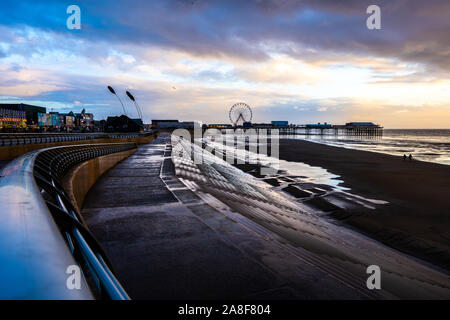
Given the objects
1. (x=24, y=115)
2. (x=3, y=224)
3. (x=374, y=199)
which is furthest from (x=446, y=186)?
(x=24, y=115)

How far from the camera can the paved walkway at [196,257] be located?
4.22 metres

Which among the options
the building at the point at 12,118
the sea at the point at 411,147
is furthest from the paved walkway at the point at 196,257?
the building at the point at 12,118

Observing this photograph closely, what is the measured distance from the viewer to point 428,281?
6.61 metres

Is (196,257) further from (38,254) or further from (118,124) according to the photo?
(118,124)

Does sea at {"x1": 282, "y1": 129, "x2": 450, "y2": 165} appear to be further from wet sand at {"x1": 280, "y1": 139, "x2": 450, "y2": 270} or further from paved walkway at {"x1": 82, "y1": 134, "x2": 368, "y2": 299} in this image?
paved walkway at {"x1": 82, "y1": 134, "x2": 368, "y2": 299}

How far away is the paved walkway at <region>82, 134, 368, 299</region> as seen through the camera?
13.9ft

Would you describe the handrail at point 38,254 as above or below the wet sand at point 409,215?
above

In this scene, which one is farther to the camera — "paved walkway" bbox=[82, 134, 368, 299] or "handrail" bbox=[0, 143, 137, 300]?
"paved walkway" bbox=[82, 134, 368, 299]

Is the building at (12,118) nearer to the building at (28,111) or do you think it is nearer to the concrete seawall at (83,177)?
the building at (28,111)

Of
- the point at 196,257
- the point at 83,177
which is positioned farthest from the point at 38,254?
the point at 83,177

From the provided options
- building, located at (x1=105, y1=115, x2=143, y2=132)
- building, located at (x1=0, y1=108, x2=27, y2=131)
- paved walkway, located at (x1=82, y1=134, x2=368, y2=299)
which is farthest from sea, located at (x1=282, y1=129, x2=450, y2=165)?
building, located at (x1=0, y1=108, x2=27, y2=131)

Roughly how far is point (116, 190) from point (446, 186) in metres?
22.3
